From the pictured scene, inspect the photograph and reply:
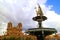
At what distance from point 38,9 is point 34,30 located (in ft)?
12.6

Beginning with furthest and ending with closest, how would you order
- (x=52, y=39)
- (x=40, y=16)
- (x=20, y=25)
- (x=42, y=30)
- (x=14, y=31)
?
1. (x=20, y=25)
2. (x=14, y=31)
3. (x=52, y=39)
4. (x=40, y=16)
5. (x=42, y=30)

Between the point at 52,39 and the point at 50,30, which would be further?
the point at 52,39

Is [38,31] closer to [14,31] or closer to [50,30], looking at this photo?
[50,30]

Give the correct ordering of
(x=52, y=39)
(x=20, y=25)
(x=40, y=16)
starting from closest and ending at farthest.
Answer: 1. (x=40, y=16)
2. (x=52, y=39)
3. (x=20, y=25)

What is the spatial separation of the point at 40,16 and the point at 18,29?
94538mm

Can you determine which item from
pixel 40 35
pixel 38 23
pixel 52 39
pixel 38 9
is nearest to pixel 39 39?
pixel 40 35

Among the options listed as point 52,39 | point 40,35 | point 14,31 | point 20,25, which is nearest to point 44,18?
Answer: point 40,35

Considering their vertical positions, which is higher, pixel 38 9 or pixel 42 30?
pixel 38 9

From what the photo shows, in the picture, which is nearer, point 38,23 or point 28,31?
point 28,31

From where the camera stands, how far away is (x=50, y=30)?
2298cm

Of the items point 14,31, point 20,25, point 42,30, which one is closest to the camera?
point 42,30

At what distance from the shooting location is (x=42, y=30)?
22.6 m

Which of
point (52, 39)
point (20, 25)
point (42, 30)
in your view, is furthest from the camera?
point (20, 25)

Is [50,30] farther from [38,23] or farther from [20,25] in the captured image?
[20,25]
